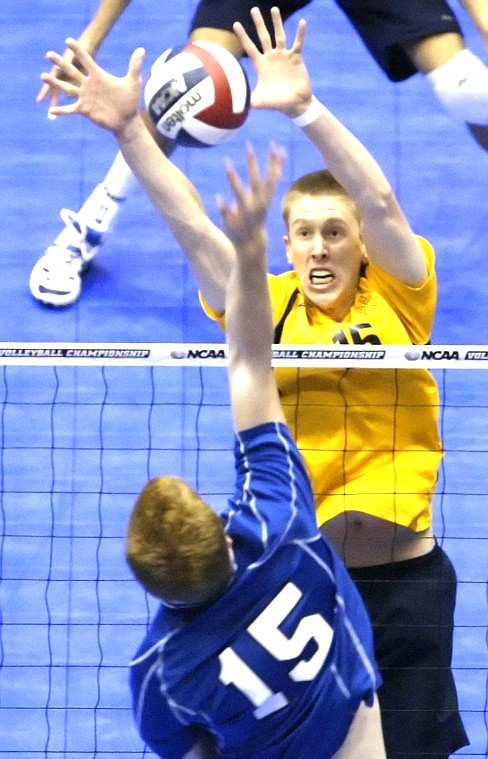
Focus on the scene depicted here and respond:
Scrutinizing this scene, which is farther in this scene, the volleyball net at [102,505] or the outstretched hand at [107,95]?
the volleyball net at [102,505]

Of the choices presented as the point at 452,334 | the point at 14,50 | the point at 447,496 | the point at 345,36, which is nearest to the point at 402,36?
the point at 452,334

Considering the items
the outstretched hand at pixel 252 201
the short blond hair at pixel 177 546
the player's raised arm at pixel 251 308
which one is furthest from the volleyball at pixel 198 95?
the short blond hair at pixel 177 546

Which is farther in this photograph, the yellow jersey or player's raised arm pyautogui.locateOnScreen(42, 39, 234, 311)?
the yellow jersey

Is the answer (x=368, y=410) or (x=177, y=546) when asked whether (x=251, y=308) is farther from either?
(x=368, y=410)

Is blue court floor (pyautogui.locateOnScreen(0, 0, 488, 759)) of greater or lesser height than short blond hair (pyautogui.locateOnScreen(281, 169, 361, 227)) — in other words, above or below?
below

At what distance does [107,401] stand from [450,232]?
1930 mm

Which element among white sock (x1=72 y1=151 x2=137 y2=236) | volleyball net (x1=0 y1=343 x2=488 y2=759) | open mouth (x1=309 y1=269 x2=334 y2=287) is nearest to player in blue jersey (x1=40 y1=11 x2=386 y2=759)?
open mouth (x1=309 y1=269 x2=334 y2=287)

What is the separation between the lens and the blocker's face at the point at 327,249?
4.04 metres

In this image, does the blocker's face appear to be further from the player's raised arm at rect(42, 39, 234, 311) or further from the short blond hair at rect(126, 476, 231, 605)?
the short blond hair at rect(126, 476, 231, 605)

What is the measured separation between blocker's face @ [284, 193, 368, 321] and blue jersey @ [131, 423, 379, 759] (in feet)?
2.75

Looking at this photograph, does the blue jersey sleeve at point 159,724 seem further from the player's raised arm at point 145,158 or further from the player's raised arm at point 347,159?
the player's raised arm at point 347,159

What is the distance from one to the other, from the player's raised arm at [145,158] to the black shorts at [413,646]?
37.4 inches

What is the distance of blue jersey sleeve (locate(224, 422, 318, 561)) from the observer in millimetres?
3182

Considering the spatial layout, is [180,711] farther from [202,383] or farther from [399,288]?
[202,383]
